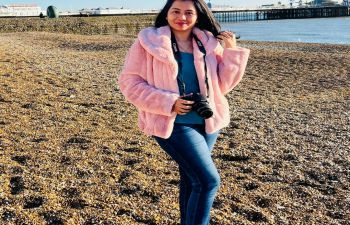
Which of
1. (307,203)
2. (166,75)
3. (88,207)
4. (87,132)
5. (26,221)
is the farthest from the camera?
(87,132)

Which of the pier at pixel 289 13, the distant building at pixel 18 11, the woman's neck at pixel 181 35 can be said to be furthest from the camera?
the pier at pixel 289 13

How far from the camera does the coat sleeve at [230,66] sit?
2906mm

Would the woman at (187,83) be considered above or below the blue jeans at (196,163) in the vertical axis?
above

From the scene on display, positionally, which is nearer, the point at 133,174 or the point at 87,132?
the point at 133,174

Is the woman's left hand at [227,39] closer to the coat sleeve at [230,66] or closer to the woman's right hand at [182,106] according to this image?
the coat sleeve at [230,66]

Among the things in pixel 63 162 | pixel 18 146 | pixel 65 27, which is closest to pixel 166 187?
pixel 63 162

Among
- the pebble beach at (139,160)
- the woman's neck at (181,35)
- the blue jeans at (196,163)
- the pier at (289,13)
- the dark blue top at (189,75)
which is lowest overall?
the pier at (289,13)

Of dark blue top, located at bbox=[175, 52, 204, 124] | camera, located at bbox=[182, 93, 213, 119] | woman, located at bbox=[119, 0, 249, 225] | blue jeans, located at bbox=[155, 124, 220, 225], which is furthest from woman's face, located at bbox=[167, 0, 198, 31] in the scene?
blue jeans, located at bbox=[155, 124, 220, 225]

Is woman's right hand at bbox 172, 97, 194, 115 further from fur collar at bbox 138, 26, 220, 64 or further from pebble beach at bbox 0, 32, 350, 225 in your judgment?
pebble beach at bbox 0, 32, 350, 225

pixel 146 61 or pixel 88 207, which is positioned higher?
pixel 146 61

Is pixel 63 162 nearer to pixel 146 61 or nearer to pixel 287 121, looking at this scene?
pixel 146 61

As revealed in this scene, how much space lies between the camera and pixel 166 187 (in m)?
4.64

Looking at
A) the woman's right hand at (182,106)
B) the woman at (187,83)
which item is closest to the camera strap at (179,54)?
the woman at (187,83)

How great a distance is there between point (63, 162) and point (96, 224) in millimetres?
1601
